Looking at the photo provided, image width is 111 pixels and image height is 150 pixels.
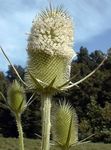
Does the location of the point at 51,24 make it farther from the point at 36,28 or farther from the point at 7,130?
the point at 7,130

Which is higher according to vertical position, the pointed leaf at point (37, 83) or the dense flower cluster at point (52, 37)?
the dense flower cluster at point (52, 37)

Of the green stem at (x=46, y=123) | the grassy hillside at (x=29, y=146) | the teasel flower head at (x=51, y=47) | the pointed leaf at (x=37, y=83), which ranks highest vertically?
the grassy hillside at (x=29, y=146)

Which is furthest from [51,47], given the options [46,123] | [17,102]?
[17,102]

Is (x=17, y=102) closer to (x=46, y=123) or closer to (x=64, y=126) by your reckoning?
(x=64, y=126)

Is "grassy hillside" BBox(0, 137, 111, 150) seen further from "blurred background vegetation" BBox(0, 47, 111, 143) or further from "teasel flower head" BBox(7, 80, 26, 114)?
"blurred background vegetation" BBox(0, 47, 111, 143)

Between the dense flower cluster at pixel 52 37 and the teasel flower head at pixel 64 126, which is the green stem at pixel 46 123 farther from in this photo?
the teasel flower head at pixel 64 126

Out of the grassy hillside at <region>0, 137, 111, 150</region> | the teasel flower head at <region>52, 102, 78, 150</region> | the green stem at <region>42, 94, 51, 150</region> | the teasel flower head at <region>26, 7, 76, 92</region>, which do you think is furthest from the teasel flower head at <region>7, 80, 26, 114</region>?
the grassy hillside at <region>0, 137, 111, 150</region>

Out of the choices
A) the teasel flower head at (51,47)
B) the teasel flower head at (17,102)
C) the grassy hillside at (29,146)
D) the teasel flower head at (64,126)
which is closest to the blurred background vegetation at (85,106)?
the grassy hillside at (29,146)
